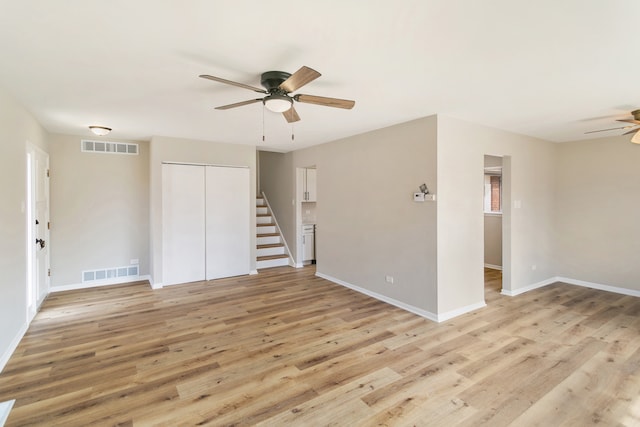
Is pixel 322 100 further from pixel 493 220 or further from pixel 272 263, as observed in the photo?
pixel 493 220

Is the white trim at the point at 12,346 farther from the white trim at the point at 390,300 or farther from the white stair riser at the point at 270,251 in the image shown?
the white trim at the point at 390,300

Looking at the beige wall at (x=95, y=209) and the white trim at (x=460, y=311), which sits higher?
the beige wall at (x=95, y=209)

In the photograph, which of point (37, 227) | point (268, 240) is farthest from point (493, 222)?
point (37, 227)


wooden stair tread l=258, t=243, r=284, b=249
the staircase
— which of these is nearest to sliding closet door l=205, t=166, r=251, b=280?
the staircase

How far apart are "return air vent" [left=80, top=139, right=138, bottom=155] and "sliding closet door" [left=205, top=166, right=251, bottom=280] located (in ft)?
4.66

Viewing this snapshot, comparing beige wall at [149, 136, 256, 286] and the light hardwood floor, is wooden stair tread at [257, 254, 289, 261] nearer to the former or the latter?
beige wall at [149, 136, 256, 286]

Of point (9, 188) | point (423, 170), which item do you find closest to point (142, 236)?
point (9, 188)

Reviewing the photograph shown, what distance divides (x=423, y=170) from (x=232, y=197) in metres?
3.51

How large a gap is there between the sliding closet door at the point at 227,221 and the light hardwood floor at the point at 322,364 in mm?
1287

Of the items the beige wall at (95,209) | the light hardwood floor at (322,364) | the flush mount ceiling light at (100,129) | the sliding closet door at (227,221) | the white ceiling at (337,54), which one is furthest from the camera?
the sliding closet door at (227,221)

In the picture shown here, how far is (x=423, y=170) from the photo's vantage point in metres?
3.83

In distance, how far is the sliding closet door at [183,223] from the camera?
5164 millimetres

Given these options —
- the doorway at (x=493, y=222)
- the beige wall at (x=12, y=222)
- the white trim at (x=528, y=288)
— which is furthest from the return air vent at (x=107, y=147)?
the white trim at (x=528, y=288)

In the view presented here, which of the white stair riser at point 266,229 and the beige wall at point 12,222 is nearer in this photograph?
the beige wall at point 12,222
